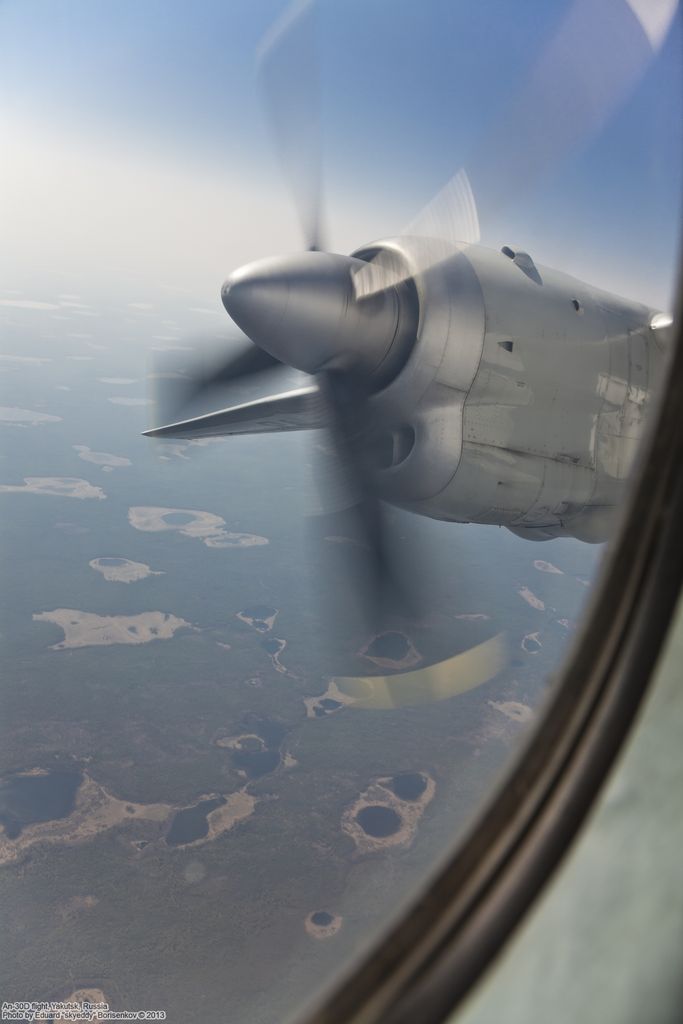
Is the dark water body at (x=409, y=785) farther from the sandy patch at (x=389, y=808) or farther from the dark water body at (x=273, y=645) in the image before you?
the dark water body at (x=273, y=645)

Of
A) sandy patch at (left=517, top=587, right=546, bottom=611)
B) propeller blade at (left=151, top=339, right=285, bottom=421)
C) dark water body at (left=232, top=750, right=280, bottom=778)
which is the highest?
propeller blade at (left=151, top=339, right=285, bottom=421)

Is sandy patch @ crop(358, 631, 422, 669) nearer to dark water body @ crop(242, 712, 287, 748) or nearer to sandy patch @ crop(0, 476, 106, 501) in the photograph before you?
dark water body @ crop(242, 712, 287, 748)

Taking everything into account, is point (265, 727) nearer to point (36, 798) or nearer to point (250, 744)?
point (250, 744)

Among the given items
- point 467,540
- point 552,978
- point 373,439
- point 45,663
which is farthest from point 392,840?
point 467,540

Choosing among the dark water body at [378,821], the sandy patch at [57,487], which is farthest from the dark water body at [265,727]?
the sandy patch at [57,487]

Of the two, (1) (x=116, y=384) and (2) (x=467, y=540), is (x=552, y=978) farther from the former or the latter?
(1) (x=116, y=384)

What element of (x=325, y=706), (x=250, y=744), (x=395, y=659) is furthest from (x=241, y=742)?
(x=395, y=659)

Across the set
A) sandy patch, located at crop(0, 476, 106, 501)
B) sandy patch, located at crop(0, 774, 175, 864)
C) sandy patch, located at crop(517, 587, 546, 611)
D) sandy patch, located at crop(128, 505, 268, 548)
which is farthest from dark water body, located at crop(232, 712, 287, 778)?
sandy patch, located at crop(0, 476, 106, 501)
